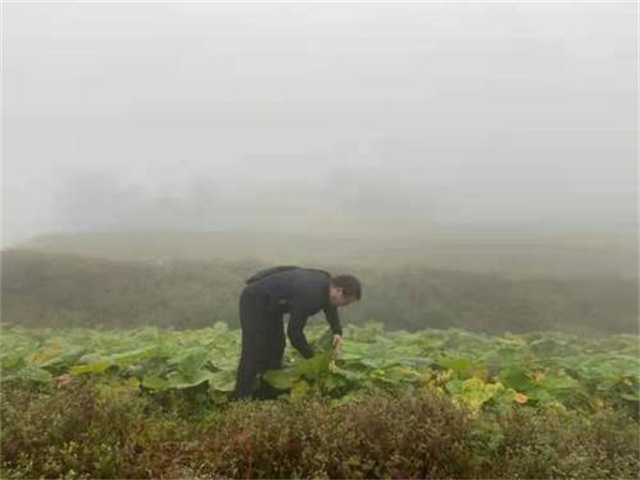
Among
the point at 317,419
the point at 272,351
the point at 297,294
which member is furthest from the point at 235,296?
the point at 317,419

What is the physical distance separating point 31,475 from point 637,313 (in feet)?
120

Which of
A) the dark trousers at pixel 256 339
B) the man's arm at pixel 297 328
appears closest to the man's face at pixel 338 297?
the man's arm at pixel 297 328

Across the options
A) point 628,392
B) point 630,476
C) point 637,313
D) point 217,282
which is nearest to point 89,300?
point 217,282

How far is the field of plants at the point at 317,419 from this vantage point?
7312mm

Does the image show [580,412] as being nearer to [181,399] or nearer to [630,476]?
[630,476]

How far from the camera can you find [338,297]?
9539 millimetres

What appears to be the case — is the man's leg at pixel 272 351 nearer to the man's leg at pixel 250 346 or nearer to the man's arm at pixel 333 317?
the man's leg at pixel 250 346

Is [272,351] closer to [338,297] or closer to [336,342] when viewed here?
[336,342]

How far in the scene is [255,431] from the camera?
7.66 m

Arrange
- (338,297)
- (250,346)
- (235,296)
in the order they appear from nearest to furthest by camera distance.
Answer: (338,297) < (250,346) < (235,296)

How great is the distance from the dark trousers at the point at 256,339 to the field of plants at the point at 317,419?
0.71 feet

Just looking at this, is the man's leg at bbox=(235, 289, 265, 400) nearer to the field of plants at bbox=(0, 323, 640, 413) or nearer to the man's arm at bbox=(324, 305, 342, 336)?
the field of plants at bbox=(0, 323, 640, 413)

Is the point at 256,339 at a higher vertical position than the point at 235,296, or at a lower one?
higher

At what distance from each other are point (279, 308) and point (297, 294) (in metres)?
0.42
